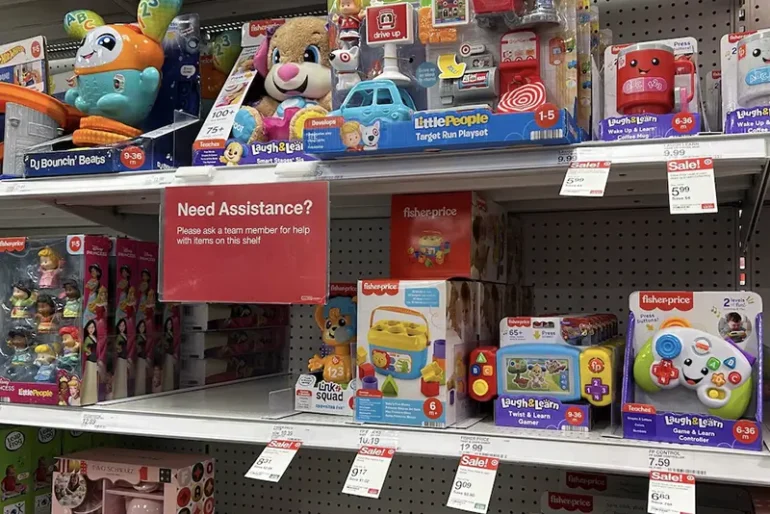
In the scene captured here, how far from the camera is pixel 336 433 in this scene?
4.24ft

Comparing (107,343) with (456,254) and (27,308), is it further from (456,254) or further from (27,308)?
(456,254)

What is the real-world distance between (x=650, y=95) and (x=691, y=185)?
7.6 inches

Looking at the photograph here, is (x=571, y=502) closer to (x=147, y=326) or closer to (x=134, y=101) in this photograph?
(x=147, y=326)

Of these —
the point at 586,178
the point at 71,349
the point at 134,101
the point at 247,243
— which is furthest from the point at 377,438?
the point at 134,101

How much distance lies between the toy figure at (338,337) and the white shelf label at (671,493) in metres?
0.58

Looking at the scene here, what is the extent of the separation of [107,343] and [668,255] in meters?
1.23

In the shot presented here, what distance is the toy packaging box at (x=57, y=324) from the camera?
1.52 metres

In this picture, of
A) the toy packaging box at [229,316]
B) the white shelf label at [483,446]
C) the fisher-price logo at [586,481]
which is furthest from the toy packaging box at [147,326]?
the fisher-price logo at [586,481]

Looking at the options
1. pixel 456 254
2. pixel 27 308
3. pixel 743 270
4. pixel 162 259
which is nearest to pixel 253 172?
pixel 162 259

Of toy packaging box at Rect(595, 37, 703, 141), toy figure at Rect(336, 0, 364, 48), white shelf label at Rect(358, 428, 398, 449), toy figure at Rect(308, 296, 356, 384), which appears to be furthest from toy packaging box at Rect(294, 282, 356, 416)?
toy packaging box at Rect(595, 37, 703, 141)

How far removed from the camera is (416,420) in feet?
4.11

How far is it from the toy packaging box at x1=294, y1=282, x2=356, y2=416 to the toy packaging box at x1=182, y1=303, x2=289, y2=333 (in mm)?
443

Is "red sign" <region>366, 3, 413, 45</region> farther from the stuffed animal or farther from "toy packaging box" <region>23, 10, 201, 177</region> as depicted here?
"toy packaging box" <region>23, 10, 201, 177</region>

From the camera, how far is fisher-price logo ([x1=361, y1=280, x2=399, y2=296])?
128cm
